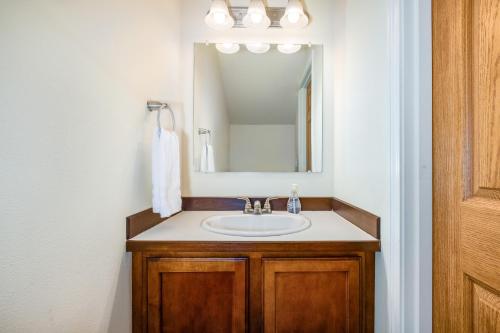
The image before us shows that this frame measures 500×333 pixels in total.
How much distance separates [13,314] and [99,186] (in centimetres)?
36

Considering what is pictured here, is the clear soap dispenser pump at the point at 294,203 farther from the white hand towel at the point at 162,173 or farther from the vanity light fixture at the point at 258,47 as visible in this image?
the vanity light fixture at the point at 258,47

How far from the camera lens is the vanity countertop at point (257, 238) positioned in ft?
2.83

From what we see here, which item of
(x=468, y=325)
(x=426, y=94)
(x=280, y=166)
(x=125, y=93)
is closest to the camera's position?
(x=468, y=325)

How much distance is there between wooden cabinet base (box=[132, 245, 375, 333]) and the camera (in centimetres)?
84

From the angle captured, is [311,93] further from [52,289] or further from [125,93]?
[52,289]

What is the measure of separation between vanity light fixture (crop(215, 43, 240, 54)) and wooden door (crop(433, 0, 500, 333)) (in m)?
1.03

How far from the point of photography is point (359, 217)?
0.99 meters

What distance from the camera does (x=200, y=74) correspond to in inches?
55.4

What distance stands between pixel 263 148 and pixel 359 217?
0.70 meters

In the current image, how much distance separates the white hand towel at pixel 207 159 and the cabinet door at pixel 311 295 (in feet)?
2.42

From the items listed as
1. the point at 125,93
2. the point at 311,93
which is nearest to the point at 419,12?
the point at 311,93

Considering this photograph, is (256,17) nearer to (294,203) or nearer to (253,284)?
(294,203)

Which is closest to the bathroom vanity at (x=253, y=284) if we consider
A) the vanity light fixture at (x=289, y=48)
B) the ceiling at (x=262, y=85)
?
the ceiling at (x=262, y=85)

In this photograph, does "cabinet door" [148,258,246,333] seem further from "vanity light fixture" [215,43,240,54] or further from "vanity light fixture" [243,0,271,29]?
"vanity light fixture" [243,0,271,29]
